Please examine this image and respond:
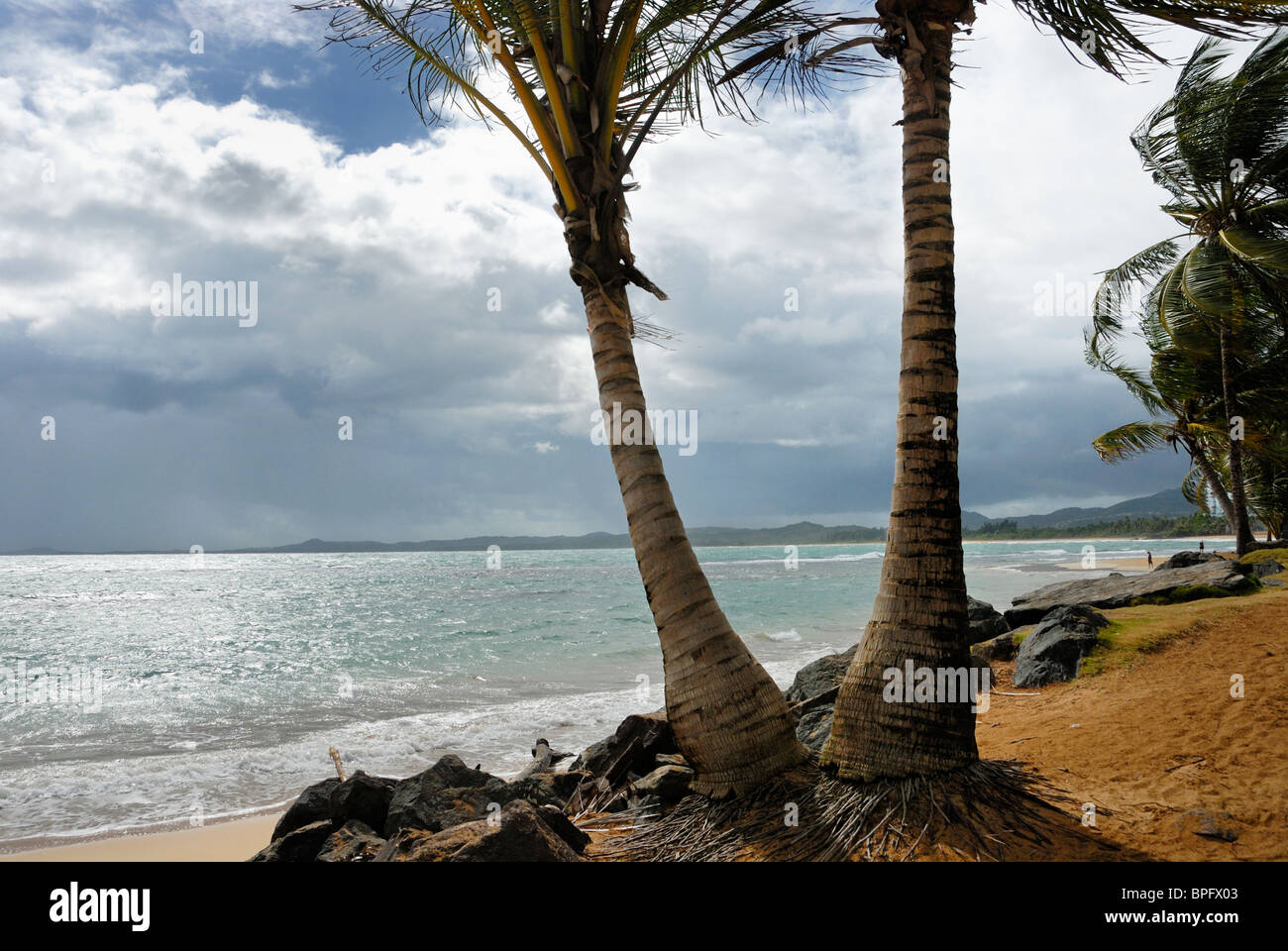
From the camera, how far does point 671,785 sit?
5238mm

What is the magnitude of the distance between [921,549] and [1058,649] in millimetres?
5311

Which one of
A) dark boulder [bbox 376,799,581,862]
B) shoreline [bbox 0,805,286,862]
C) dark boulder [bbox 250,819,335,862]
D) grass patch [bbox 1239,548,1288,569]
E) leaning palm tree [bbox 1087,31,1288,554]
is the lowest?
shoreline [bbox 0,805,286,862]

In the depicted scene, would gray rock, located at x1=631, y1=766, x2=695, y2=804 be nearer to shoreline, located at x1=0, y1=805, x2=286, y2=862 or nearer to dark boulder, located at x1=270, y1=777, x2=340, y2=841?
dark boulder, located at x1=270, y1=777, x2=340, y2=841

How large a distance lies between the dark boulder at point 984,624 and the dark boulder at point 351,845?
9307mm

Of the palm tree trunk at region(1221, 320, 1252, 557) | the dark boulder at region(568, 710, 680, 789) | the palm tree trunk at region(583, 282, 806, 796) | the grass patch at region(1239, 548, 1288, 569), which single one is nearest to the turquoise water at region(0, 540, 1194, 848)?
the dark boulder at region(568, 710, 680, 789)

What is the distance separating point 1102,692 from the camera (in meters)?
7.27

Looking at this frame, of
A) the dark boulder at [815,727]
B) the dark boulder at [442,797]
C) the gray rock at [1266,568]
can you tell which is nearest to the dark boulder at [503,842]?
the dark boulder at [442,797]

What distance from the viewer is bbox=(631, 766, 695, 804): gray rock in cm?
522

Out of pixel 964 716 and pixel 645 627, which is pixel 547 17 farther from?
pixel 645 627

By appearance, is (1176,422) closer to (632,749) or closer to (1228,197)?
(1228,197)

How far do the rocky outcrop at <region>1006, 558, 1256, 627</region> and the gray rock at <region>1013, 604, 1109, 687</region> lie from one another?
76.2 inches

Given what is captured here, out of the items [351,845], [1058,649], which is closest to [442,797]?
[351,845]

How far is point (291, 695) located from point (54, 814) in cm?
634
